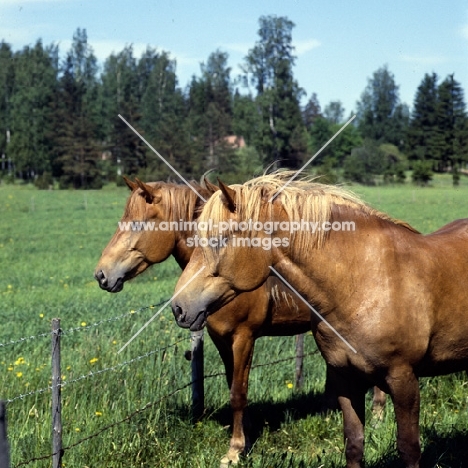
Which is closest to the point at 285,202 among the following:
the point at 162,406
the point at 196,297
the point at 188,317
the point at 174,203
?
the point at 196,297

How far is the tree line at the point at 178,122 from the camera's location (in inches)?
1785

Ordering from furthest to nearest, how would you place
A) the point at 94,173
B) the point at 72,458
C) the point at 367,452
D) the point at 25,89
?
1. the point at 25,89
2. the point at 94,173
3. the point at 367,452
4. the point at 72,458

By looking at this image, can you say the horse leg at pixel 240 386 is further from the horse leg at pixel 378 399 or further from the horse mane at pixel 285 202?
the horse mane at pixel 285 202

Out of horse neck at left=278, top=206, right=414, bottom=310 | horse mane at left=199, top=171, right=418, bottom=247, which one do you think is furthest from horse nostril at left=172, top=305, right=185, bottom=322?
horse neck at left=278, top=206, right=414, bottom=310

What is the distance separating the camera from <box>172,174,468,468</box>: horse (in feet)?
12.1

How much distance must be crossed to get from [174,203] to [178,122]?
161 ft

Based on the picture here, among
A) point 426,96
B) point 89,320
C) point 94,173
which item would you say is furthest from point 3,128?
point 89,320

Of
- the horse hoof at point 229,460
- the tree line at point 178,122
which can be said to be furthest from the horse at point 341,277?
the tree line at point 178,122

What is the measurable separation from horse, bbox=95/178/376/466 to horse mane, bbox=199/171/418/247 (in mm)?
1542

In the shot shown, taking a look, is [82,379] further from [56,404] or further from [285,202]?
[285,202]

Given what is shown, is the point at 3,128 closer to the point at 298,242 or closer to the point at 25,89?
the point at 25,89

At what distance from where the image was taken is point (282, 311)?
18.8ft

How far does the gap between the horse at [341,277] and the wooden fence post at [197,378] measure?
206cm

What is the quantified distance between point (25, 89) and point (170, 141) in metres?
18.9
